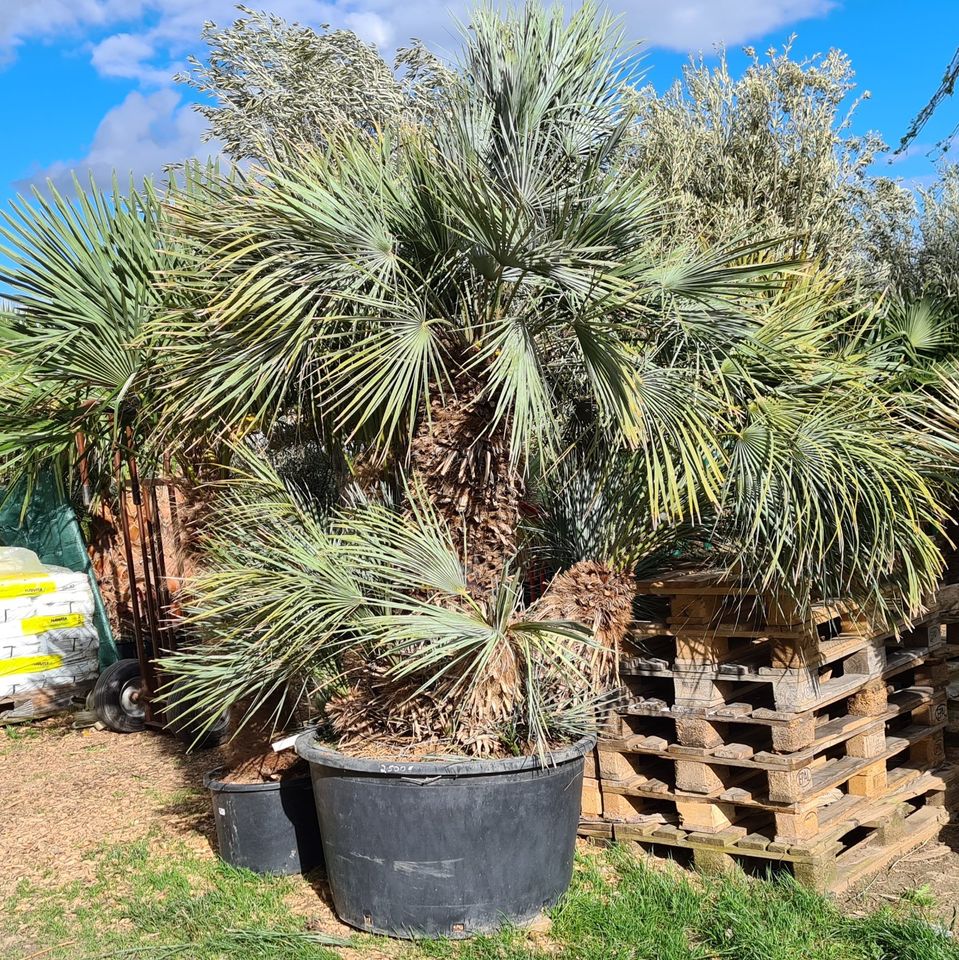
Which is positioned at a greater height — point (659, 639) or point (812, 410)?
point (812, 410)

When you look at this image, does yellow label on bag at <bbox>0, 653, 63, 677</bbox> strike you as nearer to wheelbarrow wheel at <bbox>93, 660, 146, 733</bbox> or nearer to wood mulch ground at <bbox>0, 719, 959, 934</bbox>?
wood mulch ground at <bbox>0, 719, 959, 934</bbox>

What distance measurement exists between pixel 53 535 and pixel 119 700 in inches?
91.5

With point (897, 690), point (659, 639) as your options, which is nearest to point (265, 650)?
point (659, 639)

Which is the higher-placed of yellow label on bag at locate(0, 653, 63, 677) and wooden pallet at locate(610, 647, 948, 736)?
yellow label on bag at locate(0, 653, 63, 677)

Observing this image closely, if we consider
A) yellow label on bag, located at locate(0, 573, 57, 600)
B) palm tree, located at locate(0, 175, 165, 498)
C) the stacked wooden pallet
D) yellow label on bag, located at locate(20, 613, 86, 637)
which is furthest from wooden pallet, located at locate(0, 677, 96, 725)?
the stacked wooden pallet

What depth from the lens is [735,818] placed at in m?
4.55

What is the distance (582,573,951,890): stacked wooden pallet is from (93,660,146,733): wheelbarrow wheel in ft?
14.6

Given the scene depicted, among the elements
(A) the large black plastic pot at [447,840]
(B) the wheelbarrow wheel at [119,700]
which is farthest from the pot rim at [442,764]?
(B) the wheelbarrow wheel at [119,700]

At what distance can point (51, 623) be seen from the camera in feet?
28.3

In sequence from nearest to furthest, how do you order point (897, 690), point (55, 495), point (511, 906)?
point (511, 906), point (897, 690), point (55, 495)

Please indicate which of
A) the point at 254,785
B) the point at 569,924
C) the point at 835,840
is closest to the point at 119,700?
the point at 254,785

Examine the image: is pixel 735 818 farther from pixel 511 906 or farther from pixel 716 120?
pixel 716 120

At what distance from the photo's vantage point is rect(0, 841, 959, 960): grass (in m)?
3.62

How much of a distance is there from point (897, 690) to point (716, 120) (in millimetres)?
10263
